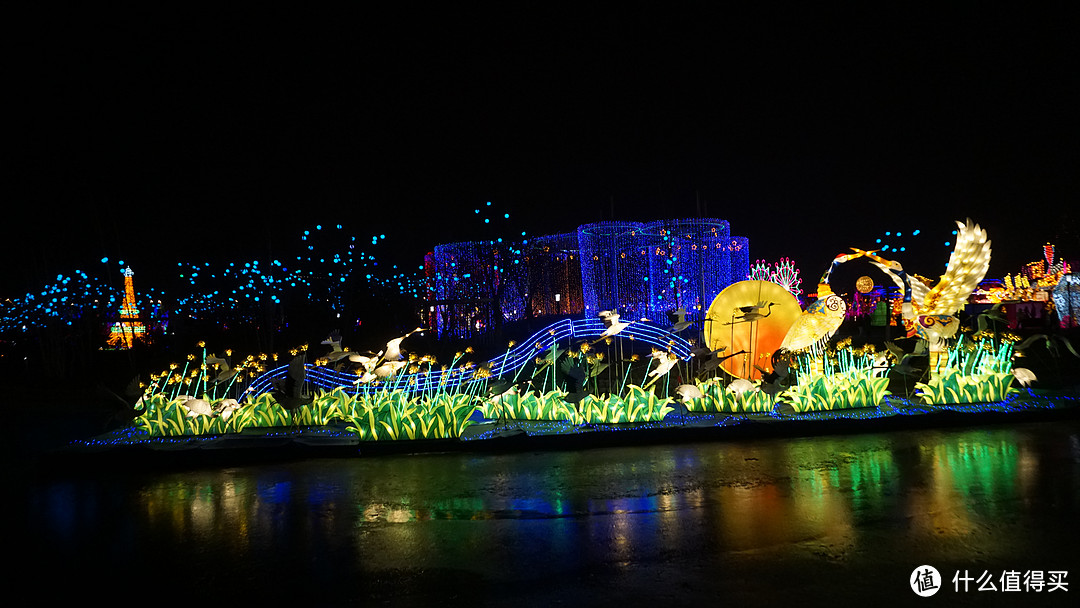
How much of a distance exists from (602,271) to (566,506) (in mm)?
17061

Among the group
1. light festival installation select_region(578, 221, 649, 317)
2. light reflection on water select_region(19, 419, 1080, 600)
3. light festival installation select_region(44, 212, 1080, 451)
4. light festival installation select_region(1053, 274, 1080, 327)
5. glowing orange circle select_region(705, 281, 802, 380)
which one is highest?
light festival installation select_region(578, 221, 649, 317)

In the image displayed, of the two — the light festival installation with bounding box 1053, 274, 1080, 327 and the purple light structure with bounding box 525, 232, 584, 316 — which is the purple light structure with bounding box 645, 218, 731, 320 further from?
the light festival installation with bounding box 1053, 274, 1080, 327

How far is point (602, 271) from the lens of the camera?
22125 millimetres

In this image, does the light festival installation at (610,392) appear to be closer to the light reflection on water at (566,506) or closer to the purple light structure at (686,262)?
the light reflection on water at (566,506)

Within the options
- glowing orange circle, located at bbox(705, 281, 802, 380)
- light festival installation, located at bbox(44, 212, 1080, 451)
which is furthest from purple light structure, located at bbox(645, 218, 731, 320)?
light festival installation, located at bbox(44, 212, 1080, 451)

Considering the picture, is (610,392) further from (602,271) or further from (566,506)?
(602,271)

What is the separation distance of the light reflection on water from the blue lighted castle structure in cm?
1472

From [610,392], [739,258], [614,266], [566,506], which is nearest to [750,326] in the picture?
[610,392]

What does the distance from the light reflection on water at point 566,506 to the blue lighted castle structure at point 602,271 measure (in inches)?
580

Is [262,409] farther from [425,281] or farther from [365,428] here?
[425,281]

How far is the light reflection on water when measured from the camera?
14.3 feet

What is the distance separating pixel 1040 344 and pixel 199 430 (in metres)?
20.8

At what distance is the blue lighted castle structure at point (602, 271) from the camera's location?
2220cm

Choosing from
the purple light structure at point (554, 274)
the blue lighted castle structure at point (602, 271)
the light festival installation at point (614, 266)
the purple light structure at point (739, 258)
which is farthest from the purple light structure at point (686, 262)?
the purple light structure at point (554, 274)
